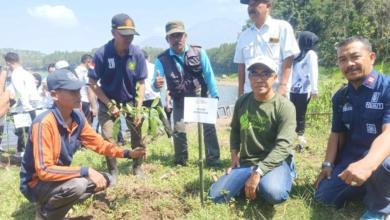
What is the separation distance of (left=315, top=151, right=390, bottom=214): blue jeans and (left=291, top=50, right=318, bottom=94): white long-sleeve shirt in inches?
103

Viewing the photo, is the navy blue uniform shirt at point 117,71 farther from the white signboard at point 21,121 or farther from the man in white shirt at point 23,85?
the man in white shirt at point 23,85

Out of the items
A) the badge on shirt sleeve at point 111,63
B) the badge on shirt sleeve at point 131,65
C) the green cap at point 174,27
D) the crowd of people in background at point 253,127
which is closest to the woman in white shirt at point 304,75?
the crowd of people in background at point 253,127

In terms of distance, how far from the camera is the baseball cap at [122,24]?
3.50 metres

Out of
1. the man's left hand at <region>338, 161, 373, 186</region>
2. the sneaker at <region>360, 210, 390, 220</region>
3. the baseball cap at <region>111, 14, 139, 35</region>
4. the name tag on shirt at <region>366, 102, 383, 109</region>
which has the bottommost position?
the sneaker at <region>360, 210, 390, 220</region>

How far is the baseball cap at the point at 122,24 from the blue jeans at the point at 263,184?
6.96ft

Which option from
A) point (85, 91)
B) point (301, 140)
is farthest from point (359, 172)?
point (85, 91)

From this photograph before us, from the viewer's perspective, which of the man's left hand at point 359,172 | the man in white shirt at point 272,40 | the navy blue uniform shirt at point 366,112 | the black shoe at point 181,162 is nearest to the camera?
the man's left hand at point 359,172

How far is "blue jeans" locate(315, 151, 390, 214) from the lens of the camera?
7.71ft

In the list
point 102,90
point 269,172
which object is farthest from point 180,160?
point 269,172

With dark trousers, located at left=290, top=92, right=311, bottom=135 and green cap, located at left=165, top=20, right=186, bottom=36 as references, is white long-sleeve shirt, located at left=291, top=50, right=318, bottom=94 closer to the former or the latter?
dark trousers, located at left=290, top=92, right=311, bottom=135

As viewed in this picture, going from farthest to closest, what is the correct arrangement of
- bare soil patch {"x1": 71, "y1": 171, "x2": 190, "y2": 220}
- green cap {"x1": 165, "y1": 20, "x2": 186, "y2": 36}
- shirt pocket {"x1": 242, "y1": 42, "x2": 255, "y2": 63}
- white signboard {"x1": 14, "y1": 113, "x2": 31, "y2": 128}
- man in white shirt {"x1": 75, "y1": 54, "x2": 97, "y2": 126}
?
1. man in white shirt {"x1": 75, "y1": 54, "x2": 97, "y2": 126}
2. white signboard {"x1": 14, "y1": 113, "x2": 31, "y2": 128}
3. green cap {"x1": 165, "y1": 20, "x2": 186, "y2": 36}
4. shirt pocket {"x1": 242, "y1": 42, "x2": 255, "y2": 63}
5. bare soil patch {"x1": 71, "y1": 171, "x2": 190, "y2": 220}

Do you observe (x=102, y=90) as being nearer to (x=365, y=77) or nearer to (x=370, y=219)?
(x=365, y=77)

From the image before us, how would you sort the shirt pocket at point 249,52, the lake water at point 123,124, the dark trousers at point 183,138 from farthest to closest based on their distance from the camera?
the lake water at point 123,124
the dark trousers at point 183,138
the shirt pocket at point 249,52

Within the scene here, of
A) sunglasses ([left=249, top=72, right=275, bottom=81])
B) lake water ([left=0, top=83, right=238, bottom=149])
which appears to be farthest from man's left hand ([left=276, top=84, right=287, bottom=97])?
lake water ([left=0, top=83, right=238, bottom=149])
